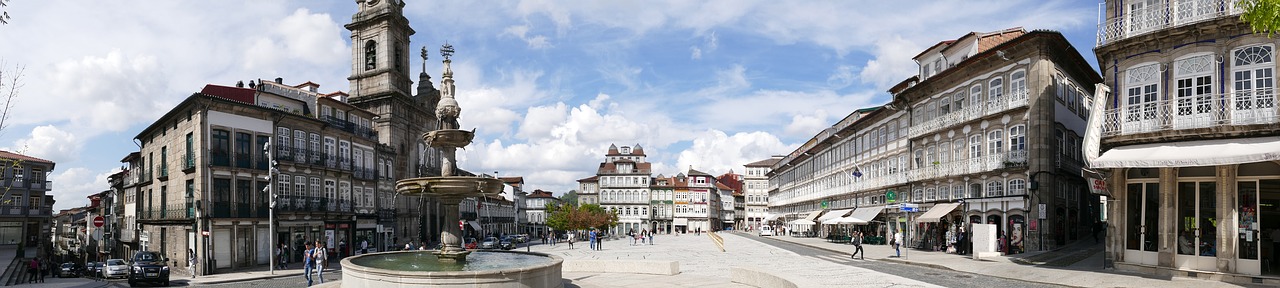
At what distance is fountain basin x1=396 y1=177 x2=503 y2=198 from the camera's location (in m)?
17.2

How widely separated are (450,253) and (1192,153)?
18145 mm

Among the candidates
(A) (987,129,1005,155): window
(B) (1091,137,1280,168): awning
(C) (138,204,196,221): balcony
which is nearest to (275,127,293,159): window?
(C) (138,204,196,221): balcony

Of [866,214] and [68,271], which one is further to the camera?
[866,214]

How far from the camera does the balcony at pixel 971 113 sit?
3161 centimetres

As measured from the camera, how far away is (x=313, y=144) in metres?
40.9

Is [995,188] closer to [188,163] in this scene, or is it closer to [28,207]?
[188,163]

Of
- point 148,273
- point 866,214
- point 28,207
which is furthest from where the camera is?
point 28,207

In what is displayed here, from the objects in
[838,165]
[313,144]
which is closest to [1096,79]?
[838,165]

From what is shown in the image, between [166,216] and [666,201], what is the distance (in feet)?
291

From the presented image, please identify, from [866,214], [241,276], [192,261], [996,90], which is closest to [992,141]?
[996,90]

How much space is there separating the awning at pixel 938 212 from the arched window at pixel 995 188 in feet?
6.93

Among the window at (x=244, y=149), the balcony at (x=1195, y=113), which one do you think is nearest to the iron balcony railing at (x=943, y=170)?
the balcony at (x=1195, y=113)

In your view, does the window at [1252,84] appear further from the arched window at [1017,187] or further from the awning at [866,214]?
the awning at [866,214]

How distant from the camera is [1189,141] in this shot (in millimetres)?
19406
